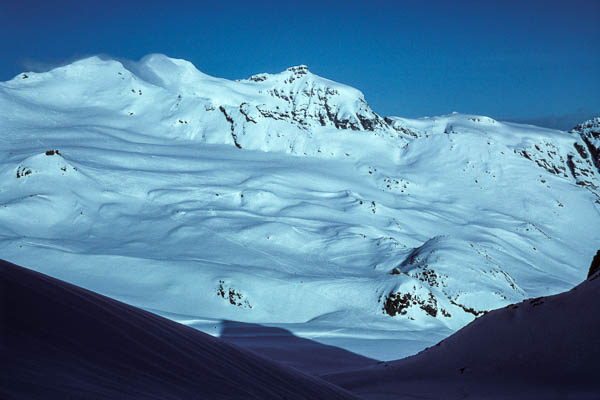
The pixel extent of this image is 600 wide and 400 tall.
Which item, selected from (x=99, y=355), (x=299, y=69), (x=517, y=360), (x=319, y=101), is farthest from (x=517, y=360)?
(x=299, y=69)

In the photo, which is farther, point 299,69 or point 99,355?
point 299,69

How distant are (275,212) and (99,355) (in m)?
23.2

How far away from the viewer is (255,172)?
108ft

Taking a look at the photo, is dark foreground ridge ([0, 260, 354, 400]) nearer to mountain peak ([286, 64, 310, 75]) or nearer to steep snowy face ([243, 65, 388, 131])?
steep snowy face ([243, 65, 388, 131])

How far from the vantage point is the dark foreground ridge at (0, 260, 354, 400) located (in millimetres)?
2035

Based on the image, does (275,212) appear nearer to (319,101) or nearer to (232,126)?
(232,126)

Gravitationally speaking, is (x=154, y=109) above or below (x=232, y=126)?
above

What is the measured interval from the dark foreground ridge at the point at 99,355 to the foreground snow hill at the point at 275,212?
731cm

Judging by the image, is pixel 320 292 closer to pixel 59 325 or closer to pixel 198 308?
pixel 198 308

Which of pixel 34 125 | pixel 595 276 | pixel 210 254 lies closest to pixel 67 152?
pixel 34 125

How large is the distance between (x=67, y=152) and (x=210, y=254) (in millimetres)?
14830

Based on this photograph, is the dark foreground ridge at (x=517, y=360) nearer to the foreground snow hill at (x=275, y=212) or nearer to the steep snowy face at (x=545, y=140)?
the foreground snow hill at (x=275, y=212)

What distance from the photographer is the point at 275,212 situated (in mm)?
25672

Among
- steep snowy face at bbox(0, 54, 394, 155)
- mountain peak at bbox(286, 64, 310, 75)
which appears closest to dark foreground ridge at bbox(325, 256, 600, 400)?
steep snowy face at bbox(0, 54, 394, 155)
